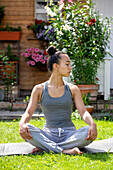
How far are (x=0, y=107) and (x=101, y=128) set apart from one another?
2.28 m

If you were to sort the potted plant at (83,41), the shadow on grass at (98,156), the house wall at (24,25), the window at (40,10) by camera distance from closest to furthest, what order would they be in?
the shadow on grass at (98,156) → the potted plant at (83,41) → the house wall at (24,25) → the window at (40,10)

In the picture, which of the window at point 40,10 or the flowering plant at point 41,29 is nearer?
the flowering plant at point 41,29

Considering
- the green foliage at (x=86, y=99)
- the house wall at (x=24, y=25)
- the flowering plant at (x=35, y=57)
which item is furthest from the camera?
the house wall at (x=24, y=25)

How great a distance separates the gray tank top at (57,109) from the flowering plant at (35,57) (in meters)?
3.66

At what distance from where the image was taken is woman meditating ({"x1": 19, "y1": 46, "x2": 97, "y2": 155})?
9.61 feet

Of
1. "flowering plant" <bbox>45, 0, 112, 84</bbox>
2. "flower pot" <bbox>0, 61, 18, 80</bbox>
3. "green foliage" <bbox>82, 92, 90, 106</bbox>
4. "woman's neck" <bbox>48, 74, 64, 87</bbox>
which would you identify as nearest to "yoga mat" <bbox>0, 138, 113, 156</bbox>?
"woman's neck" <bbox>48, 74, 64, 87</bbox>

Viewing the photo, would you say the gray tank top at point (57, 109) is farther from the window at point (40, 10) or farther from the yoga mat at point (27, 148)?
the window at point (40, 10)

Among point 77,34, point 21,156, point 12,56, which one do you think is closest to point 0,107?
point 12,56

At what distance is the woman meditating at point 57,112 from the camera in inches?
115

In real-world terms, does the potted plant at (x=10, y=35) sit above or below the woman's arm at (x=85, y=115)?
above

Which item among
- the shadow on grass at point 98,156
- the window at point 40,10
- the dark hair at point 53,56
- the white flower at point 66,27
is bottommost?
the shadow on grass at point 98,156

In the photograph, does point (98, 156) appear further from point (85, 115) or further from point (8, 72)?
point (8, 72)

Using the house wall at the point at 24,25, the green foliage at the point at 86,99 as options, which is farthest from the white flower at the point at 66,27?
the house wall at the point at 24,25

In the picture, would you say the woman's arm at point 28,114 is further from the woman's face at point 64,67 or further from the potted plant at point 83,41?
the potted plant at point 83,41
